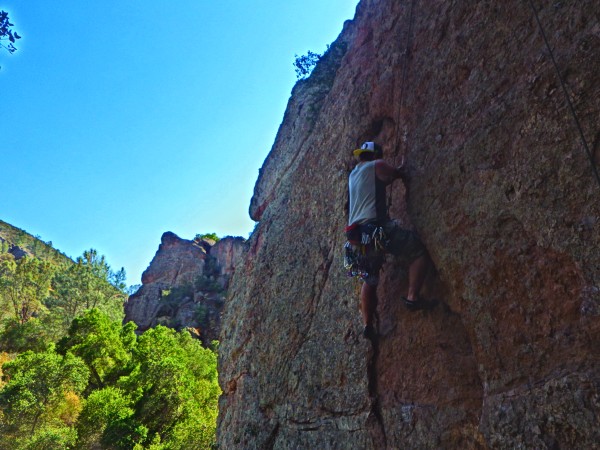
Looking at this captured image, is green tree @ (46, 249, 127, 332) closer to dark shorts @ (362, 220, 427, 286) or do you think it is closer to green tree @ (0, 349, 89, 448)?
green tree @ (0, 349, 89, 448)

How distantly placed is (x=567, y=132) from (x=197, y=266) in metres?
56.1

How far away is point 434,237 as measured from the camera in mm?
4316

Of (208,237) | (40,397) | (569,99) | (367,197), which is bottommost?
(40,397)

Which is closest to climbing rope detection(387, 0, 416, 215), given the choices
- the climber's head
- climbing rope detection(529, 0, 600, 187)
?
the climber's head

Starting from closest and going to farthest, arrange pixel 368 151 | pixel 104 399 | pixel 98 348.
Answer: pixel 368 151 < pixel 104 399 < pixel 98 348

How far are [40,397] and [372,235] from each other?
1804cm

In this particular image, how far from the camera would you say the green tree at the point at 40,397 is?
16031 mm

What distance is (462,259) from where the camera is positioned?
3.91 meters

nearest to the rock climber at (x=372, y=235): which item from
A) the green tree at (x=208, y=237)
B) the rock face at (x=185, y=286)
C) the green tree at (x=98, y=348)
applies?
the green tree at (x=98, y=348)

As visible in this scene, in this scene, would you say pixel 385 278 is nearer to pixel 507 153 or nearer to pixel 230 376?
pixel 507 153

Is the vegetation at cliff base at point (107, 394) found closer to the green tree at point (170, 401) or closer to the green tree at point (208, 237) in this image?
the green tree at point (170, 401)

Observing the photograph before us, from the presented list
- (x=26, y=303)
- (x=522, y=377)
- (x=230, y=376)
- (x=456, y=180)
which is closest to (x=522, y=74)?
(x=456, y=180)

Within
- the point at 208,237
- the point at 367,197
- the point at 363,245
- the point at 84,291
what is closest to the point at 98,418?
the point at 363,245

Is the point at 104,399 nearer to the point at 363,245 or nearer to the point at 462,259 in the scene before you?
the point at 363,245
